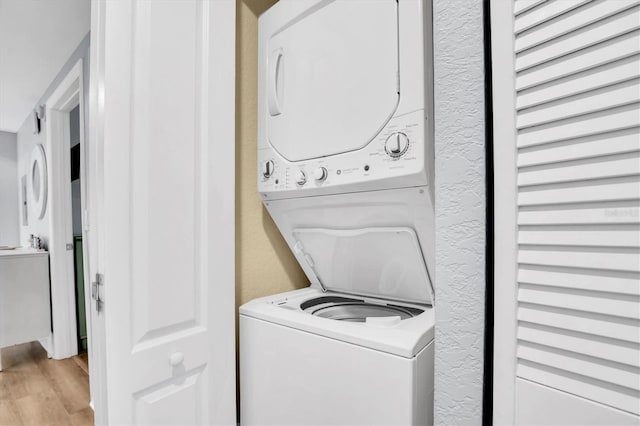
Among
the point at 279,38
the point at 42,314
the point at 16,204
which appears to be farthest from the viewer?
the point at 16,204

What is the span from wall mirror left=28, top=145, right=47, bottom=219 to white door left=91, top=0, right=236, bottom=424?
11.5 feet

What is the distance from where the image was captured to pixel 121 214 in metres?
1.11

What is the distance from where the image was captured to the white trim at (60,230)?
11.5 ft

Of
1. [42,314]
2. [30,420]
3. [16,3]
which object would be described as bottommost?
[30,420]

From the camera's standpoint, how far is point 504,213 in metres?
0.65

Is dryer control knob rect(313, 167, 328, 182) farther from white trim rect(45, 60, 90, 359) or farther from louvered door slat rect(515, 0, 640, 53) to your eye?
white trim rect(45, 60, 90, 359)

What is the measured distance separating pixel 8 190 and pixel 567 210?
7620 mm

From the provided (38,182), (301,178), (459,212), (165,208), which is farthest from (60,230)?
(459,212)

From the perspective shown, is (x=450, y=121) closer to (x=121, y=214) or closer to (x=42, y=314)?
(x=121, y=214)

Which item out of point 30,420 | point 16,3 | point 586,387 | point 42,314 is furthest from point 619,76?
point 42,314

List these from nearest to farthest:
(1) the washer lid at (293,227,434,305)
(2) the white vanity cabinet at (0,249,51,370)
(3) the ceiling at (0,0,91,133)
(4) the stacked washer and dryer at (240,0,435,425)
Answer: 1. (4) the stacked washer and dryer at (240,0,435,425)
2. (1) the washer lid at (293,227,434,305)
3. (3) the ceiling at (0,0,91,133)
4. (2) the white vanity cabinet at (0,249,51,370)

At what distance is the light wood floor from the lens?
8.31 feet

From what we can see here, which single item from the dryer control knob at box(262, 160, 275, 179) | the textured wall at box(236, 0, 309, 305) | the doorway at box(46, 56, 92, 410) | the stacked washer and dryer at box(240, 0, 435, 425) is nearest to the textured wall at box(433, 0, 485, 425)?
the stacked washer and dryer at box(240, 0, 435, 425)

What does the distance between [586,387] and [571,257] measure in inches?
8.8
